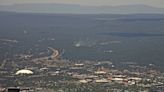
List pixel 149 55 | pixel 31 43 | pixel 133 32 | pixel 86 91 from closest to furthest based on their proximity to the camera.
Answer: pixel 86 91 < pixel 149 55 < pixel 31 43 < pixel 133 32

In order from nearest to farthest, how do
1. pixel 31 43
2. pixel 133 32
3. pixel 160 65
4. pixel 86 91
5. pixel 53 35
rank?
pixel 86 91
pixel 160 65
pixel 31 43
pixel 53 35
pixel 133 32

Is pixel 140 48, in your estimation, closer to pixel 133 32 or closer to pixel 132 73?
pixel 132 73

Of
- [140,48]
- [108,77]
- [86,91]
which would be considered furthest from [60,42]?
[86,91]

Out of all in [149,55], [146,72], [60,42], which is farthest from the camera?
[60,42]

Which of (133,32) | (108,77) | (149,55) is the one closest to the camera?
(108,77)

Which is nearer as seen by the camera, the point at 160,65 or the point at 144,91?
the point at 144,91

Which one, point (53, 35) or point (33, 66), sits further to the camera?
point (53, 35)

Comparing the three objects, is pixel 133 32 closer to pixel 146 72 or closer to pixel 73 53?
pixel 73 53

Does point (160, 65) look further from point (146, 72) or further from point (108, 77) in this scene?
point (108, 77)

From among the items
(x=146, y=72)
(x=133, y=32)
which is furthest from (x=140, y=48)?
(x=133, y=32)
